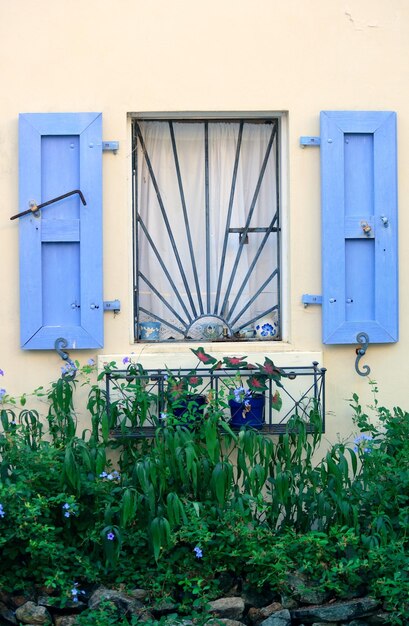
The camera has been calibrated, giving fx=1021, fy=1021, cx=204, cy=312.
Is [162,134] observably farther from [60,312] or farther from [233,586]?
[233,586]

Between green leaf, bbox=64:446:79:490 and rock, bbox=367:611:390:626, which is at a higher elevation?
green leaf, bbox=64:446:79:490

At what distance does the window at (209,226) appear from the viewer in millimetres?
5945

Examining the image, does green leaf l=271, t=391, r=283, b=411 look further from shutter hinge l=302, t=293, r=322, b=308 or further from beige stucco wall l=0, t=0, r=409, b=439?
shutter hinge l=302, t=293, r=322, b=308

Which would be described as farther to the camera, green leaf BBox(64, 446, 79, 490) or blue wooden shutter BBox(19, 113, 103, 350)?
blue wooden shutter BBox(19, 113, 103, 350)

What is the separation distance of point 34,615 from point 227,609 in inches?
35.0

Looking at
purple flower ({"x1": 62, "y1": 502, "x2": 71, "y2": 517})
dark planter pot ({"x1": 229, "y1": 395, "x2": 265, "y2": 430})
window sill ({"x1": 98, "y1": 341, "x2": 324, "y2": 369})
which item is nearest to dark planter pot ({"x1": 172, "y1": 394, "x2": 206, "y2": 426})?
dark planter pot ({"x1": 229, "y1": 395, "x2": 265, "y2": 430})

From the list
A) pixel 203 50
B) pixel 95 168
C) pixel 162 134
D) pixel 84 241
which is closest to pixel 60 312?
pixel 84 241

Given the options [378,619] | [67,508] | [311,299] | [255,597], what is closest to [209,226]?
[311,299]

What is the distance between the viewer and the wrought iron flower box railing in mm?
5387

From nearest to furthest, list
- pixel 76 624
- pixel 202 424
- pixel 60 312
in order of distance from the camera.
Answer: pixel 76 624
pixel 202 424
pixel 60 312

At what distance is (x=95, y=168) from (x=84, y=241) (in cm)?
41

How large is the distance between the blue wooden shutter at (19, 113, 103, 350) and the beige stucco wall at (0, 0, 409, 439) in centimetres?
9

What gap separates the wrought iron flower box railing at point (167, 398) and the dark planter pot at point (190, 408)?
0.07 meters

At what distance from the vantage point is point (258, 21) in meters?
5.75
